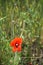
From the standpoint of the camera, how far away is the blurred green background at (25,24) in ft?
10.9

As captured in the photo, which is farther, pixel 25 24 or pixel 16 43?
pixel 25 24

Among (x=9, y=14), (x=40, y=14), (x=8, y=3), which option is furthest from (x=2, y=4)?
(x=40, y=14)

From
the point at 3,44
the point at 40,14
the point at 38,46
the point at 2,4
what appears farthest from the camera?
the point at 38,46

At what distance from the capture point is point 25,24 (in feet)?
11.7

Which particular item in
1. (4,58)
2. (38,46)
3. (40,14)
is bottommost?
(38,46)

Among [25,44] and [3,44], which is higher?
[3,44]

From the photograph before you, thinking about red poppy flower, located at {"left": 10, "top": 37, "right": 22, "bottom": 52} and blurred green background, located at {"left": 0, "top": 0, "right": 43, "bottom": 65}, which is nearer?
Result: red poppy flower, located at {"left": 10, "top": 37, "right": 22, "bottom": 52}

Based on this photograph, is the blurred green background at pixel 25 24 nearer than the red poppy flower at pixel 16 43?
No

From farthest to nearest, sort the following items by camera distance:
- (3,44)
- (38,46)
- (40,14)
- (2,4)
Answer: (38,46) < (40,14) < (2,4) < (3,44)

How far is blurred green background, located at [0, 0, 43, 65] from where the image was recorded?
3.32 m

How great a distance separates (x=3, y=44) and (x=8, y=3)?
30.6 inches

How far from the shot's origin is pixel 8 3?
3410mm

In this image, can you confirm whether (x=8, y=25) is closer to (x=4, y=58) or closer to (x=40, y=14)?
(x=40, y=14)

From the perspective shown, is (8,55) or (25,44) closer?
(8,55)
